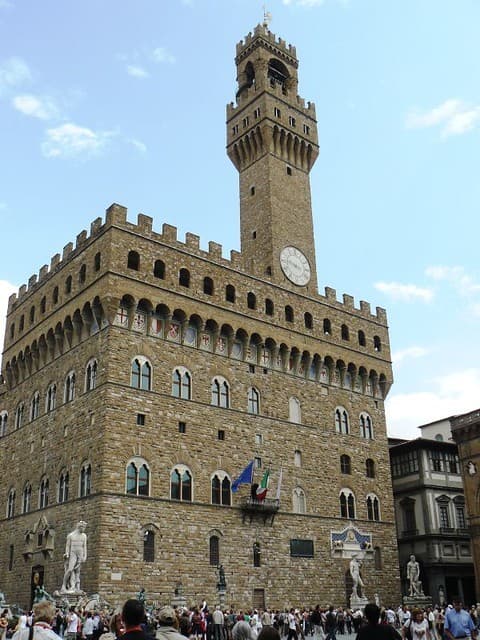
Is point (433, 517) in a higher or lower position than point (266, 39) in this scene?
lower

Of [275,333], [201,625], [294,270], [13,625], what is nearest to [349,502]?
[275,333]

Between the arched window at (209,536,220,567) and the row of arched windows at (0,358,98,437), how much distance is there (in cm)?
935

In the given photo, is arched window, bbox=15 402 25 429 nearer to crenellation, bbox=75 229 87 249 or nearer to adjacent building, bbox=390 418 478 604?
crenellation, bbox=75 229 87 249

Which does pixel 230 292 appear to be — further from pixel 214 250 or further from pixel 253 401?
pixel 253 401

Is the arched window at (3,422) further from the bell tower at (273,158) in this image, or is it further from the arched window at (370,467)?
the arched window at (370,467)

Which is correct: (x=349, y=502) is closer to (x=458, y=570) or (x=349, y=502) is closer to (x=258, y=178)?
(x=458, y=570)

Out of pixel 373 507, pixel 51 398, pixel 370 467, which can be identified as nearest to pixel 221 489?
pixel 51 398

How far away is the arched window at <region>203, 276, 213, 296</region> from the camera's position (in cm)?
3775

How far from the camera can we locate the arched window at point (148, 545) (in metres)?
30.9

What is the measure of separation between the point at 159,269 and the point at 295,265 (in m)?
10.9

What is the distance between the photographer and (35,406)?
127 ft

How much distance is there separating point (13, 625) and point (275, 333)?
24.0 m

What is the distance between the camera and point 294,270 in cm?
4344

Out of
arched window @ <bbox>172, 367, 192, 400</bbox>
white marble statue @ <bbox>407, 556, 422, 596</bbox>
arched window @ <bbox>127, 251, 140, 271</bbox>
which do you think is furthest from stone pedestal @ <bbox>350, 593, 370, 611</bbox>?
arched window @ <bbox>127, 251, 140, 271</bbox>
